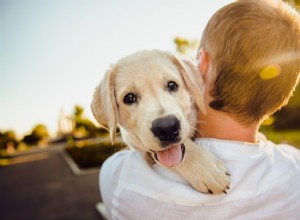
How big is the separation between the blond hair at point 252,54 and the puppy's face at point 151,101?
44 cm

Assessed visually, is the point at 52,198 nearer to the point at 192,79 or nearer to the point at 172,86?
the point at 172,86

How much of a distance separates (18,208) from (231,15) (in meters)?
10.4

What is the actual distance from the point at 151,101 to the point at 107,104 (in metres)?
0.48

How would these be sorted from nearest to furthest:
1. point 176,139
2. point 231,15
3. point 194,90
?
point 231,15 → point 176,139 → point 194,90

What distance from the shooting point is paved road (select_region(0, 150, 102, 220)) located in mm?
9820

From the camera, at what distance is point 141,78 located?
3273mm

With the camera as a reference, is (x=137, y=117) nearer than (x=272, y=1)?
No

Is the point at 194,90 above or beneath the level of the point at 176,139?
above

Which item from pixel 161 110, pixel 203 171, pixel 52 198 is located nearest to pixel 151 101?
pixel 161 110

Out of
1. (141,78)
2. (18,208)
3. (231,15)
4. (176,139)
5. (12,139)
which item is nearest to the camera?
(231,15)

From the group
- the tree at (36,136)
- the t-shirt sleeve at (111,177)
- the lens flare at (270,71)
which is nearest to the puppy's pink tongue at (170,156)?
the t-shirt sleeve at (111,177)

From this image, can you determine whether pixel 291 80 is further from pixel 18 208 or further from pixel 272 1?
pixel 18 208

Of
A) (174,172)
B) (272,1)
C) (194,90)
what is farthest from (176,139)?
(272,1)

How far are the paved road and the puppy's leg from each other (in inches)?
266
